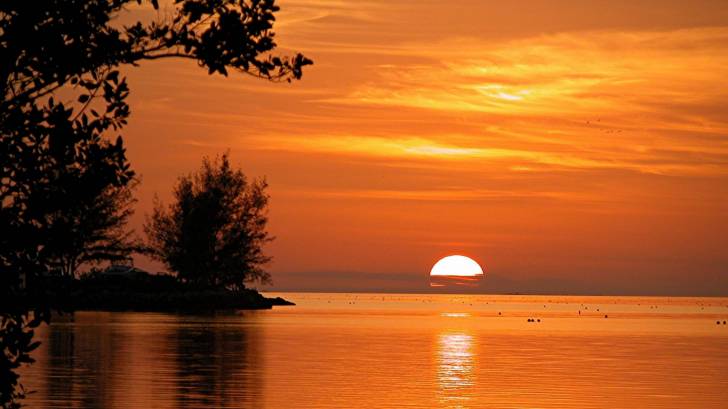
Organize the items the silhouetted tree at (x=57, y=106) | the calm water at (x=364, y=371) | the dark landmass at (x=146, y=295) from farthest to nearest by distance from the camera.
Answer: the dark landmass at (x=146, y=295) → the calm water at (x=364, y=371) → the silhouetted tree at (x=57, y=106)

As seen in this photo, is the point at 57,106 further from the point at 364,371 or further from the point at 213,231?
the point at 213,231

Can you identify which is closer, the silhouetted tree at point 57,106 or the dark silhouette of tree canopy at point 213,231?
the silhouetted tree at point 57,106

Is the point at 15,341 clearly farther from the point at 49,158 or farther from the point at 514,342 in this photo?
the point at 514,342

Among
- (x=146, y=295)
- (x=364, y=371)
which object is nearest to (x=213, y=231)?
(x=146, y=295)

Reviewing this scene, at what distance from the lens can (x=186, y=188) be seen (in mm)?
132500

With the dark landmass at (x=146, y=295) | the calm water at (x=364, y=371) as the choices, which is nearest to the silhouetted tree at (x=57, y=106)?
the calm water at (x=364, y=371)

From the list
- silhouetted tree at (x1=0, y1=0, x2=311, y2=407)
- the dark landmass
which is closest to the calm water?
silhouetted tree at (x1=0, y1=0, x2=311, y2=407)

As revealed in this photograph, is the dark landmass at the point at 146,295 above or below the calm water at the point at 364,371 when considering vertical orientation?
above

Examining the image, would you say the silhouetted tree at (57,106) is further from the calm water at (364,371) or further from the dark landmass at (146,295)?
the dark landmass at (146,295)

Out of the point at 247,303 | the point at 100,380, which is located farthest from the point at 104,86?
the point at 247,303

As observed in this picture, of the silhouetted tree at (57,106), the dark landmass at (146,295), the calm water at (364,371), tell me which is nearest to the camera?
the silhouetted tree at (57,106)

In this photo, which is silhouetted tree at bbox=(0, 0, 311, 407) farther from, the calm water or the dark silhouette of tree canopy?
the dark silhouette of tree canopy

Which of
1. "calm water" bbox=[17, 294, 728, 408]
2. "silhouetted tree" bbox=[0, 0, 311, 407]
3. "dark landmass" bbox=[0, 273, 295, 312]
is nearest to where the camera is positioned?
"silhouetted tree" bbox=[0, 0, 311, 407]

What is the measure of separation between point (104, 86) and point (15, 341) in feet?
10.5
